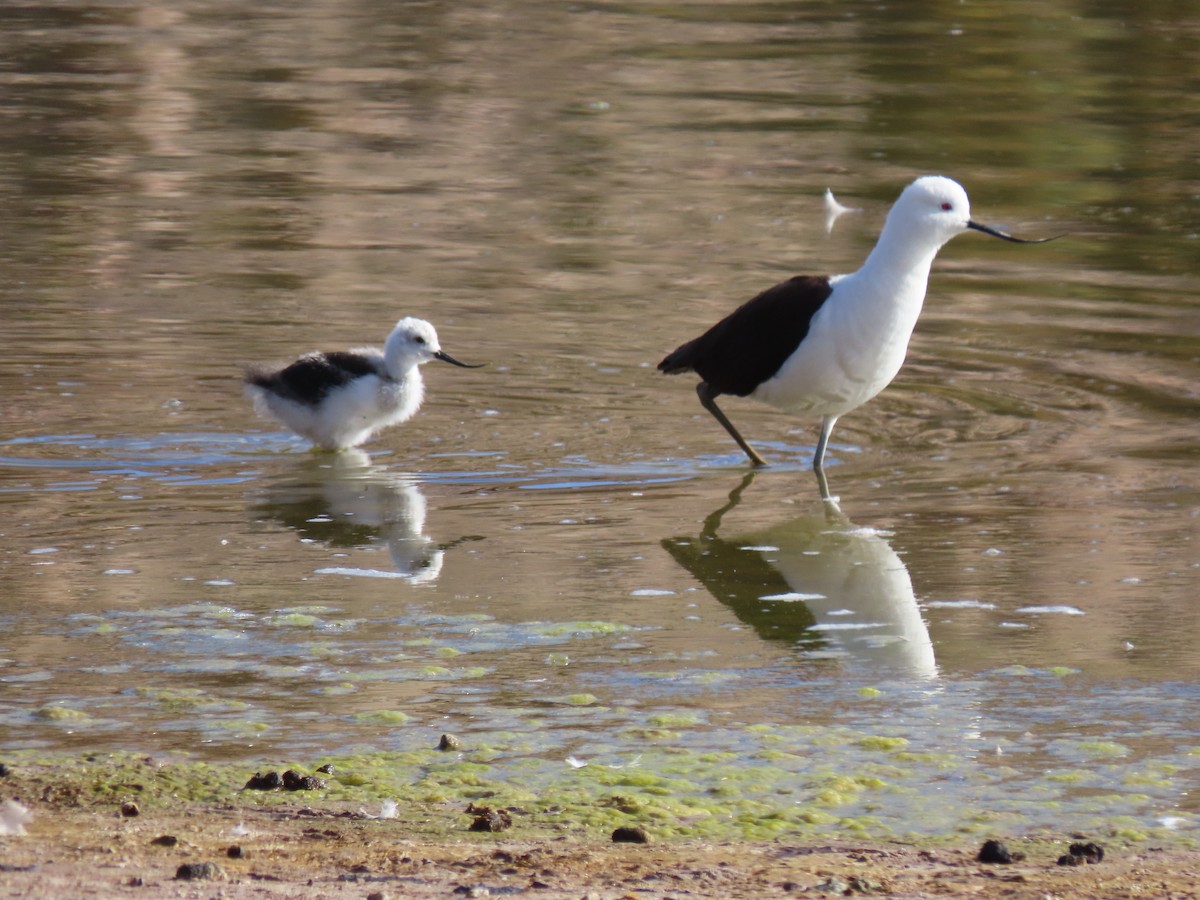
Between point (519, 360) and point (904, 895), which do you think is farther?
point (519, 360)

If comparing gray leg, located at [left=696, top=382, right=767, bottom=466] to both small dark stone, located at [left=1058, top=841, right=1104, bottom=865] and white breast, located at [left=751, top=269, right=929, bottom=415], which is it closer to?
white breast, located at [left=751, top=269, right=929, bottom=415]

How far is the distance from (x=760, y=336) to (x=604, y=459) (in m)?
0.82

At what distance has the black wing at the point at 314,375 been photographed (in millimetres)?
8672

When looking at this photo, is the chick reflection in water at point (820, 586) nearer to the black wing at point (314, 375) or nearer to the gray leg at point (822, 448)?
the gray leg at point (822, 448)

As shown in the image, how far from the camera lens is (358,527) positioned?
23.7 ft

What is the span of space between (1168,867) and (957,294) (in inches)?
302

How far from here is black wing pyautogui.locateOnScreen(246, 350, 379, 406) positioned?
8672mm

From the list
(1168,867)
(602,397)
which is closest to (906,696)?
(1168,867)

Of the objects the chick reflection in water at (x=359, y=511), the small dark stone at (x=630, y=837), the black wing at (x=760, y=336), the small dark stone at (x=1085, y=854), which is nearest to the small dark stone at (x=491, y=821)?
the small dark stone at (x=630, y=837)

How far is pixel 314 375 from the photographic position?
883 cm

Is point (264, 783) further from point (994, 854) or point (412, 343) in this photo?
point (412, 343)

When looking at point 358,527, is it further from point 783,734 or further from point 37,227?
point 37,227

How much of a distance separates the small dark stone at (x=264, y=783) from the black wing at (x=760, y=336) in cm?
397

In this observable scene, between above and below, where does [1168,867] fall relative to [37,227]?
above
